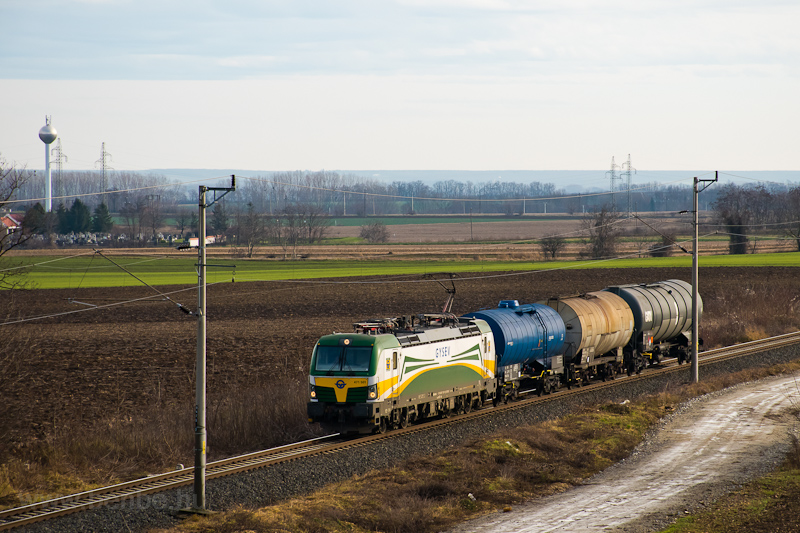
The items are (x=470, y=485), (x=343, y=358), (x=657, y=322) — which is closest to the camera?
(x=470, y=485)

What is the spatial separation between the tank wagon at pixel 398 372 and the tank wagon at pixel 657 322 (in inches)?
481

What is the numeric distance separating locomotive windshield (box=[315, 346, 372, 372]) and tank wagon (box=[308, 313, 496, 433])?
0.03 meters

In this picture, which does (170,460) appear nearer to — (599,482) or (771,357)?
(599,482)

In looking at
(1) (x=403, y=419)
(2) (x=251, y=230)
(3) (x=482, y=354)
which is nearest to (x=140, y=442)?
(1) (x=403, y=419)

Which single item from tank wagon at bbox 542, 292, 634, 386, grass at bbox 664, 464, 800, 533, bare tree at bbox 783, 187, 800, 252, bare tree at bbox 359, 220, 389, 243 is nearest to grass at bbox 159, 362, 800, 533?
grass at bbox 664, 464, 800, 533

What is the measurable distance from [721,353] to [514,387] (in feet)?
63.8

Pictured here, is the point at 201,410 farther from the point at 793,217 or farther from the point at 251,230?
the point at 793,217

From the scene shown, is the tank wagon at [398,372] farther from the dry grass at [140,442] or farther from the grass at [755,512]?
the grass at [755,512]

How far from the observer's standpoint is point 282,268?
92.2m

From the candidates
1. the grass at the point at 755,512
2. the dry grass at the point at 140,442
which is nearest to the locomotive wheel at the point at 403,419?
the dry grass at the point at 140,442

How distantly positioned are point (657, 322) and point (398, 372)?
19.6 m

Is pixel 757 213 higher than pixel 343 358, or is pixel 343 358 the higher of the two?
pixel 757 213

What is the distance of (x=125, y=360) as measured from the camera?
1599 inches

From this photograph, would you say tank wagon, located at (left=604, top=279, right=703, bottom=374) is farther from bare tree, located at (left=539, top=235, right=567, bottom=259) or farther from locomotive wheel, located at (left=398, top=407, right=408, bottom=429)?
bare tree, located at (left=539, top=235, right=567, bottom=259)
